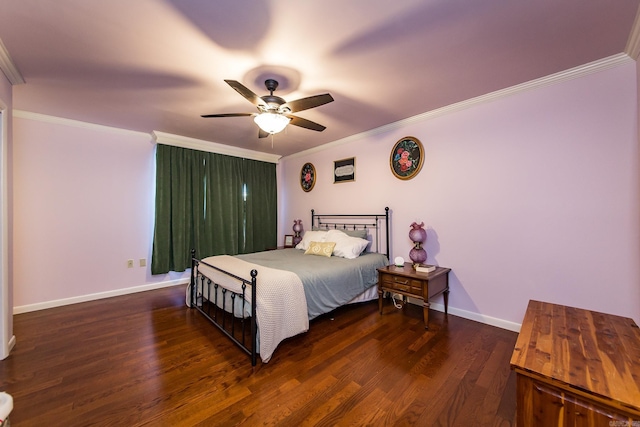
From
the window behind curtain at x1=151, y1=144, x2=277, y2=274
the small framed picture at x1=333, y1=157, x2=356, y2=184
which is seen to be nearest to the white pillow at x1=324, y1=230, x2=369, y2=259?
the small framed picture at x1=333, y1=157, x2=356, y2=184

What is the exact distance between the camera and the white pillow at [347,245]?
11.1 feet

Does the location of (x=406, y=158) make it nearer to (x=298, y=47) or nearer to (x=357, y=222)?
(x=357, y=222)

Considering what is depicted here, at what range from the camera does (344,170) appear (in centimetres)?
422

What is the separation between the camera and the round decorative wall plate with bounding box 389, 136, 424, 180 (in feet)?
10.7

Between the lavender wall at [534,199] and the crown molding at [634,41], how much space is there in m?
0.12

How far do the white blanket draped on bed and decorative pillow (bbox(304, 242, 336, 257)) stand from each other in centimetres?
108

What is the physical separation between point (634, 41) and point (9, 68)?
16.0 ft

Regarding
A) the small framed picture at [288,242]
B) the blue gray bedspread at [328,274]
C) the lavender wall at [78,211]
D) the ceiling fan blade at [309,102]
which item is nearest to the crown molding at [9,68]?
the lavender wall at [78,211]

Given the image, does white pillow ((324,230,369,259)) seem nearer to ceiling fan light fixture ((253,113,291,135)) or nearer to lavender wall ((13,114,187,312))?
ceiling fan light fixture ((253,113,291,135))

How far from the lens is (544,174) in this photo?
2.41 metres

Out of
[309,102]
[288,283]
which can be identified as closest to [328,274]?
[288,283]

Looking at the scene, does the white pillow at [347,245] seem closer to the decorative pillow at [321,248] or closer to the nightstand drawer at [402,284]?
the decorative pillow at [321,248]

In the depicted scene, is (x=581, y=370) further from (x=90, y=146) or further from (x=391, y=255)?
(x=90, y=146)

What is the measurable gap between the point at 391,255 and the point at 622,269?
2132 millimetres
